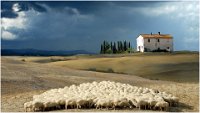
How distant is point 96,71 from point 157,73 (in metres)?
5.36

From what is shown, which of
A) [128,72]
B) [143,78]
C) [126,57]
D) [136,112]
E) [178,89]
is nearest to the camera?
[136,112]

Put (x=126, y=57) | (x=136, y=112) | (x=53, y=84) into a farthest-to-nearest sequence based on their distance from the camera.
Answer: (x=126, y=57) < (x=53, y=84) < (x=136, y=112)

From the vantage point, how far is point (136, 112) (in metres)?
17.5

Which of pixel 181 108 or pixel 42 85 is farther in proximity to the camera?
pixel 42 85

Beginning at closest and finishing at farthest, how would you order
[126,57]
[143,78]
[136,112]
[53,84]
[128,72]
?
1. [136,112]
2. [53,84]
3. [143,78]
4. [128,72]
5. [126,57]

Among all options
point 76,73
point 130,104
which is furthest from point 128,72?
point 130,104

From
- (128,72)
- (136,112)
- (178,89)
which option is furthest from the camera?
(128,72)

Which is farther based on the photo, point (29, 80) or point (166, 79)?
point (166, 79)

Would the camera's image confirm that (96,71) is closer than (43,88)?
No

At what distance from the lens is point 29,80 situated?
29875mm

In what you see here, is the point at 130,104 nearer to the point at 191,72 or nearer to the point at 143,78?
the point at 143,78

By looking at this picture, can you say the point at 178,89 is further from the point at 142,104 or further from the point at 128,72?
the point at 128,72

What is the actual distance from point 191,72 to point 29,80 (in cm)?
1545

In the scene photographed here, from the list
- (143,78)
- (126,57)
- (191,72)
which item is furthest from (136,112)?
(126,57)
